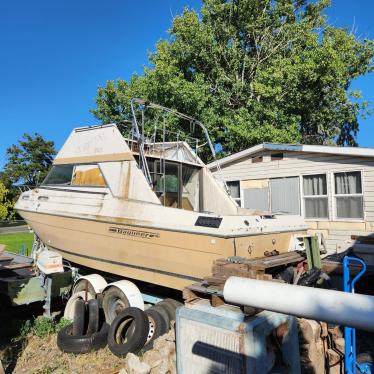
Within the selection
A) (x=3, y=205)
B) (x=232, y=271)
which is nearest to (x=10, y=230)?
(x=3, y=205)

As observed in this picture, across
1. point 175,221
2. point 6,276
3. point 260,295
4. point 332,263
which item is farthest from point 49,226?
point 260,295

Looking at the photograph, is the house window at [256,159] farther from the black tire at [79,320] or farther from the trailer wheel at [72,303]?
the black tire at [79,320]

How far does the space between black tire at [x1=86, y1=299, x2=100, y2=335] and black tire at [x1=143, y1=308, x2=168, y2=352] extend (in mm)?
837

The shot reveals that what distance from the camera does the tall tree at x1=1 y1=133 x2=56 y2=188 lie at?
42666 mm

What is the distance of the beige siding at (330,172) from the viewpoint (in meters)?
9.80

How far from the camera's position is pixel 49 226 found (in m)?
7.90

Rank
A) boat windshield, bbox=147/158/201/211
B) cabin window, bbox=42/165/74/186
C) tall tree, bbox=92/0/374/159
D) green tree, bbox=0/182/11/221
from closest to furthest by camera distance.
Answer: boat windshield, bbox=147/158/201/211, cabin window, bbox=42/165/74/186, tall tree, bbox=92/0/374/159, green tree, bbox=0/182/11/221

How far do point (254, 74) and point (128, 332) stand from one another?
60.1ft

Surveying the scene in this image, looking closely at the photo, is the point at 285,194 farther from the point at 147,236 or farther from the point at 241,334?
the point at 241,334

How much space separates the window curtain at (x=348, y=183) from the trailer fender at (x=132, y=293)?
648 cm

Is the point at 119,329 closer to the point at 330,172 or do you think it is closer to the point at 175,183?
the point at 175,183

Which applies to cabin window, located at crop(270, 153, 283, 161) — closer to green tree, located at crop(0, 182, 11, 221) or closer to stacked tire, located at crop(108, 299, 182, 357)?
stacked tire, located at crop(108, 299, 182, 357)

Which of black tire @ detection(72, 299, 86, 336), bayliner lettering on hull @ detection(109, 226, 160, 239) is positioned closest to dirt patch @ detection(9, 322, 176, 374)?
black tire @ detection(72, 299, 86, 336)

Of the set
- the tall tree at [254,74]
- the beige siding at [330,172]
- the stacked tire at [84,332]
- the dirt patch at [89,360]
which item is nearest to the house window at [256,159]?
the beige siding at [330,172]
